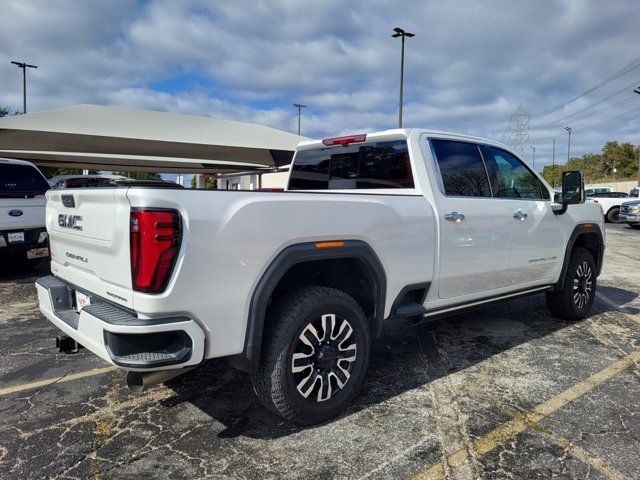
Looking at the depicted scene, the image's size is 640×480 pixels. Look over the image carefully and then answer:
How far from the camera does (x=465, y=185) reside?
397 centimetres

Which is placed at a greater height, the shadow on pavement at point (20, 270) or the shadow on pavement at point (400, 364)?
the shadow on pavement at point (20, 270)

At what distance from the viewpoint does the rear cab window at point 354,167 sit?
12.4 feet

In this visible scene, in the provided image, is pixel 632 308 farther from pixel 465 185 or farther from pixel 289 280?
pixel 289 280

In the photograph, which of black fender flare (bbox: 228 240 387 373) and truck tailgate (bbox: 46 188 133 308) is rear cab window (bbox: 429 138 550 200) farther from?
truck tailgate (bbox: 46 188 133 308)

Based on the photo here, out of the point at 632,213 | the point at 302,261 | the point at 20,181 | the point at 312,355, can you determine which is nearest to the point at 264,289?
the point at 302,261

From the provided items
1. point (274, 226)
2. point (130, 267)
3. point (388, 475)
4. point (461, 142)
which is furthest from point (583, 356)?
point (130, 267)

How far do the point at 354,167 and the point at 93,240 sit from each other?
2291mm

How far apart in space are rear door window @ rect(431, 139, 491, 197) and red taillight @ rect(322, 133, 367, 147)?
0.60m

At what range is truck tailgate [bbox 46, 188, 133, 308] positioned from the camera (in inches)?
93.4

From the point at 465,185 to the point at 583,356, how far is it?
189 centimetres

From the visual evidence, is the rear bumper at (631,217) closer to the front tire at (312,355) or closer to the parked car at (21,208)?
the front tire at (312,355)

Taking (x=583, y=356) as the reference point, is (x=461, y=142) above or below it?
above

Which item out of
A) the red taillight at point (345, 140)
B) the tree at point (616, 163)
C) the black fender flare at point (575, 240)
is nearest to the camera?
the red taillight at point (345, 140)

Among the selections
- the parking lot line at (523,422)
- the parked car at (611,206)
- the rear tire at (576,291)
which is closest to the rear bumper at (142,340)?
the parking lot line at (523,422)
